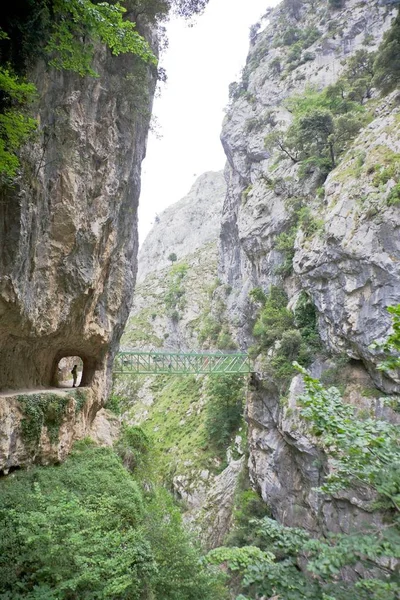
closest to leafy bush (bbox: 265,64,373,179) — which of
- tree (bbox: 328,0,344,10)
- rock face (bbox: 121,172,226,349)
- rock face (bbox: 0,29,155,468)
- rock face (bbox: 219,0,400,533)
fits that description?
rock face (bbox: 219,0,400,533)

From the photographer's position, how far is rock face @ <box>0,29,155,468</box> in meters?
7.11

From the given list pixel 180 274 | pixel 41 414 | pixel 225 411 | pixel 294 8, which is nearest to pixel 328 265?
pixel 41 414

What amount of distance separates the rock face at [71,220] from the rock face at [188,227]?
172 ft

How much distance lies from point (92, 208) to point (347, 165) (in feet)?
46.5

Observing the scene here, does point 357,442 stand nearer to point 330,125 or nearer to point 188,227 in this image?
point 330,125

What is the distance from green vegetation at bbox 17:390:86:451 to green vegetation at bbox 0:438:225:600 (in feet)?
2.96

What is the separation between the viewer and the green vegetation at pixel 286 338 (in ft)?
56.1

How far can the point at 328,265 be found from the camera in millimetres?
15898

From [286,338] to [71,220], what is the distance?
12.2 meters

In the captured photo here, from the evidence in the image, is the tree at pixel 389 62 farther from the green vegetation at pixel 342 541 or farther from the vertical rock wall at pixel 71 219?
the green vegetation at pixel 342 541

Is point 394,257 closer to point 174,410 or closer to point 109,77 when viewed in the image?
point 109,77

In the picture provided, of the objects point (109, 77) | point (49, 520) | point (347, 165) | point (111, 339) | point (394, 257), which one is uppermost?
point (347, 165)

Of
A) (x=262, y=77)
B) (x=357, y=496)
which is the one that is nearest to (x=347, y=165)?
(x=357, y=496)

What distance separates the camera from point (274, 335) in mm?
19188
